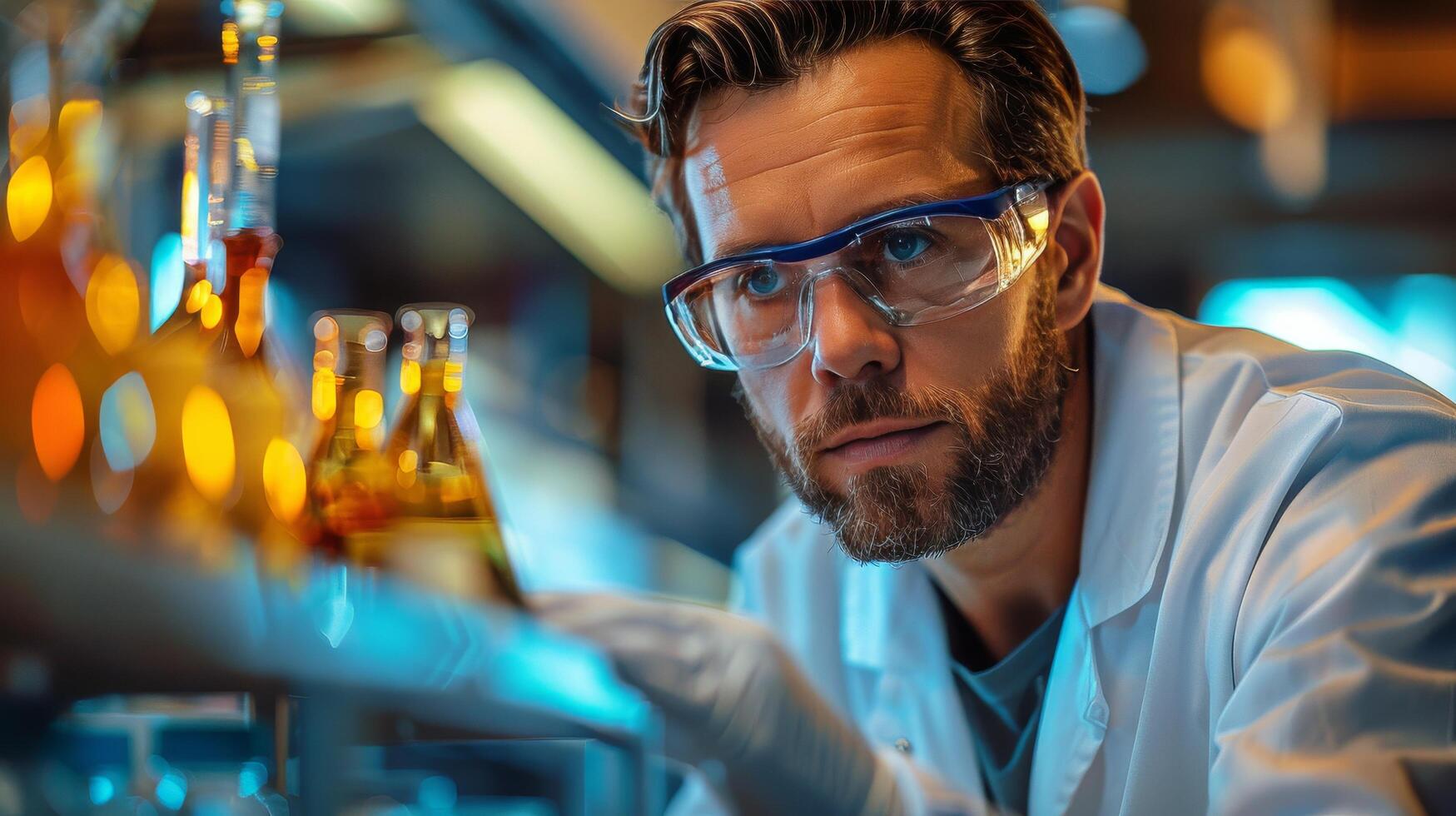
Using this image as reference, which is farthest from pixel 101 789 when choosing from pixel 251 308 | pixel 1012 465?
pixel 1012 465

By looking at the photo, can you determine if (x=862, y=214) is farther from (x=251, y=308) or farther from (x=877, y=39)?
(x=251, y=308)

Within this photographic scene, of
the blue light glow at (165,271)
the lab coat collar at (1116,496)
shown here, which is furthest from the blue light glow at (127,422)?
the lab coat collar at (1116,496)

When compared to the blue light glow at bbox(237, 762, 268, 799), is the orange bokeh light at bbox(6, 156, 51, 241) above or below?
above

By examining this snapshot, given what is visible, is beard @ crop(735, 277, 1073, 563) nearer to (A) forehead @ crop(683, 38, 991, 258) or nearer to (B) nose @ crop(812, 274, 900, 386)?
(B) nose @ crop(812, 274, 900, 386)

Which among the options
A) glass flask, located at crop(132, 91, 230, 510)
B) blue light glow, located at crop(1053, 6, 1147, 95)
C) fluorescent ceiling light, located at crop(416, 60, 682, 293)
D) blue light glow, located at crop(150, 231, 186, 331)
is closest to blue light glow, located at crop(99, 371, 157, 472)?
glass flask, located at crop(132, 91, 230, 510)

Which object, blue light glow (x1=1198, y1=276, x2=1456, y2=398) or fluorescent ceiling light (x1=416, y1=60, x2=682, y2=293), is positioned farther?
blue light glow (x1=1198, y1=276, x2=1456, y2=398)

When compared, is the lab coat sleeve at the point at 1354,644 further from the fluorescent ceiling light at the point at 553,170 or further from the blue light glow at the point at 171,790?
the fluorescent ceiling light at the point at 553,170

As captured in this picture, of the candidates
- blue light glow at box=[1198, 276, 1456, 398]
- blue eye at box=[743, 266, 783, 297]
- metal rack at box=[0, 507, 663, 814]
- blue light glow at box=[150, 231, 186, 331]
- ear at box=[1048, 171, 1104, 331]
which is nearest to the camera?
metal rack at box=[0, 507, 663, 814]

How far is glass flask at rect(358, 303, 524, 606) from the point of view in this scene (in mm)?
842

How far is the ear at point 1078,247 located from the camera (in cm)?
133

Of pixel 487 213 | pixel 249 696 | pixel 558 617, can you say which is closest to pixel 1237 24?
pixel 487 213

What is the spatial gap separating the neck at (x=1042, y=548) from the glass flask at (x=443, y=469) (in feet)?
2.32

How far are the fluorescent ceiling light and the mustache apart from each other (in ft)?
1.55

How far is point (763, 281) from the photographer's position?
117cm
